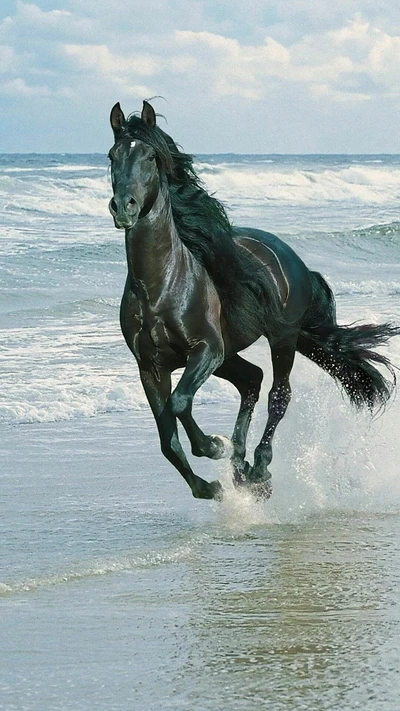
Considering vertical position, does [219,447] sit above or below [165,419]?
below

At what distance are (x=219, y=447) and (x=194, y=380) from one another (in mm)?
499

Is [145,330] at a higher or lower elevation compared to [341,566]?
higher

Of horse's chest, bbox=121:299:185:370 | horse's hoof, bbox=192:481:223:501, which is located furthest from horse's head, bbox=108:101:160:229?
horse's hoof, bbox=192:481:223:501

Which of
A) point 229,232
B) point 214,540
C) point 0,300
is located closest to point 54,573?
point 214,540

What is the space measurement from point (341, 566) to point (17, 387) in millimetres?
4702

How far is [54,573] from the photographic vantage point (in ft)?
16.3

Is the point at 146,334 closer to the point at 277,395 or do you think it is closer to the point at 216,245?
the point at 216,245

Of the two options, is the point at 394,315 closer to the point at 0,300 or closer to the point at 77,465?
the point at 0,300

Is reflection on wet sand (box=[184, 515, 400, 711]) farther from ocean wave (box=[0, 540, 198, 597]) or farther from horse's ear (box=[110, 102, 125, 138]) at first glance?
horse's ear (box=[110, 102, 125, 138])

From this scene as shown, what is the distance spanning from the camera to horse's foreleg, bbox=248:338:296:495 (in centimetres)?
660

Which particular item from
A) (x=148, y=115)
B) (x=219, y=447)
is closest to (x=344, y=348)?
(x=219, y=447)

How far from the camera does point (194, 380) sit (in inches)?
220

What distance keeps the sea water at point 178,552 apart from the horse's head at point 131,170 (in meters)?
1.41

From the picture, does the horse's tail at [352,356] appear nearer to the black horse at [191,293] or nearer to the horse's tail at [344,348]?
the horse's tail at [344,348]
